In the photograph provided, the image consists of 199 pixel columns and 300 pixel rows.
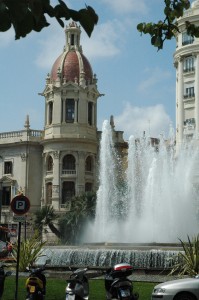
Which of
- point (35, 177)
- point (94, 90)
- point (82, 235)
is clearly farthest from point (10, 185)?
point (82, 235)

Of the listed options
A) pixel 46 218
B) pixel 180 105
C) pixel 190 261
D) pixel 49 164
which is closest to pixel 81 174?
pixel 49 164

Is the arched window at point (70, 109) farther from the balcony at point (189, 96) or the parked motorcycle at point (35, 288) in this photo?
the parked motorcycle at point (35, 288)

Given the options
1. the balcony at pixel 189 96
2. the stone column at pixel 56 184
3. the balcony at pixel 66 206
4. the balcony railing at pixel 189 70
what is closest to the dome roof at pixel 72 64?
the stone column at pixel 56 184

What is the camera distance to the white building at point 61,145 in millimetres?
A: 62531

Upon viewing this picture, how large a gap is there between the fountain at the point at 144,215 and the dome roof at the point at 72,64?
19637 millimetres

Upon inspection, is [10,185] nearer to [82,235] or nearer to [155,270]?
[82,235]

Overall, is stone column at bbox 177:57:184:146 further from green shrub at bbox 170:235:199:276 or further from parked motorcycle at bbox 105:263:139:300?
parked motorcycle at bbox 105:263:139:300

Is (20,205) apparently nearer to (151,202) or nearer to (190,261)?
(190,261)

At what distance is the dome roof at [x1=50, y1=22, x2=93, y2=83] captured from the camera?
6475cm

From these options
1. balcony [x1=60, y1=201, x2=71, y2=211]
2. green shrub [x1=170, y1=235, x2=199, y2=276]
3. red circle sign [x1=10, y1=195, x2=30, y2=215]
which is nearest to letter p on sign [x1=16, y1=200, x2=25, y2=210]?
red circle sign [x1=10, y1=195, x2=30, y2=215]

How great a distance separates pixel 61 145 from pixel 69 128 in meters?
2.12

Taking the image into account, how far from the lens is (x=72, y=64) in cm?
6494

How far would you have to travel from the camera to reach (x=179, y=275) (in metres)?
19.4

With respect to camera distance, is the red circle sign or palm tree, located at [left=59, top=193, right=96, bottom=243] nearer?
the red circle sign
